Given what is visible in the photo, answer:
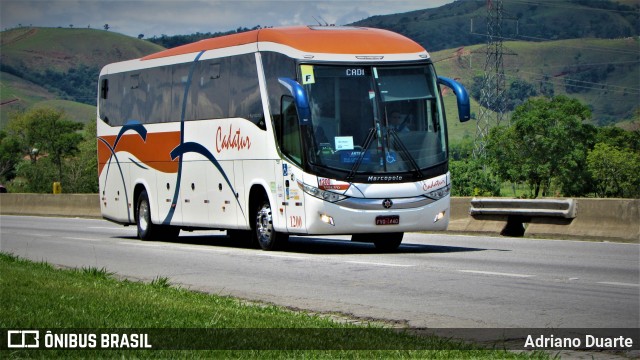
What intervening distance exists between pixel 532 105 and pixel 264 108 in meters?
141

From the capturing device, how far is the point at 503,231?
84.3 feet

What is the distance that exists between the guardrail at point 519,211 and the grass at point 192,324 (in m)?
11.7

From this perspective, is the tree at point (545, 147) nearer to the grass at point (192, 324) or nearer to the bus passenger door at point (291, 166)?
the bus passenger door at point (291, 166)

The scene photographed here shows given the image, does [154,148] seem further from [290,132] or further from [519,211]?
[519,211]

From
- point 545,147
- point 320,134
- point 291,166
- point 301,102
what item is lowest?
point 545,147

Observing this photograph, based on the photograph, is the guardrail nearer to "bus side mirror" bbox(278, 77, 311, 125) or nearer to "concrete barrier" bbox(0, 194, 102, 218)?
"bus side mirror" bbox(278, 77, 311, 125)

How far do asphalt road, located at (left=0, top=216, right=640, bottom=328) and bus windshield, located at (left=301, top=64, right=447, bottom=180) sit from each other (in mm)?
1545

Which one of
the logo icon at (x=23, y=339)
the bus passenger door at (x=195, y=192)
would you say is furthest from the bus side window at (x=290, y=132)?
the logo icon at (x=23, y=339)

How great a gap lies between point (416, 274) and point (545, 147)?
133221mm

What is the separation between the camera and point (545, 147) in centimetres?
14688

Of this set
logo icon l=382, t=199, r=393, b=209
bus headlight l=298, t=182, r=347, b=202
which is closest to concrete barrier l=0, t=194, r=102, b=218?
bus headlight l=298, t=182, r=347, b=202

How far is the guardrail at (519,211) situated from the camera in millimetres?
23984

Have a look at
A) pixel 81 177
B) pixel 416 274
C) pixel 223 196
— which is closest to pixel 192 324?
pixel 416 274

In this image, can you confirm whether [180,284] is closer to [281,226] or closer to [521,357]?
[281,226]
